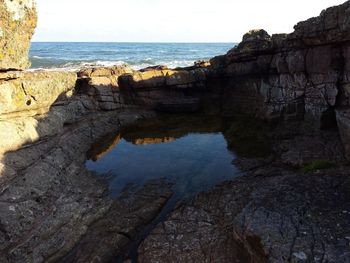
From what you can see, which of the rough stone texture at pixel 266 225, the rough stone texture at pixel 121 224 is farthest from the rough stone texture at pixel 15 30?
the rough stone texture at pixel 266 225

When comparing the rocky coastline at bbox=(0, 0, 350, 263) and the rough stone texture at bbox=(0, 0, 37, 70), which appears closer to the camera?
the rocky coastline at bbox=(0, 0, 350, 263)

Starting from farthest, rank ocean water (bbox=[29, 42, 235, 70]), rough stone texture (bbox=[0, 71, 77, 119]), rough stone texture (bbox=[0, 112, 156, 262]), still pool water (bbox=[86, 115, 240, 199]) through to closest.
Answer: ocean water (bbox=[29, 42, 235, 70]) → still pool water (bbox=[86, 115, 240, 199]) → rough stone texture (bbox=[0, 71, 77, 119]) → rough stone texture (bbox=[0, 112, 156, 262])

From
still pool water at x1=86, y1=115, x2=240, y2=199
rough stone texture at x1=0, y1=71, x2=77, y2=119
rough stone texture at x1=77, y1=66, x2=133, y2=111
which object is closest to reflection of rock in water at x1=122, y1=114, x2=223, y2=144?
still pool water at x1=86, y1=115, x2=240, y2=199

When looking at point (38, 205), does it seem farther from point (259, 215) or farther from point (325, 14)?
point (325, 14)

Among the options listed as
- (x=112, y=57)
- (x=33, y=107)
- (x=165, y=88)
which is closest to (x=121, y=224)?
(x=33, y=107)

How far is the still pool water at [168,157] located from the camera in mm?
17203

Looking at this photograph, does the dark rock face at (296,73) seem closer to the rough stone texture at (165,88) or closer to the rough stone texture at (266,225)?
the rough stone texture at (165,88)

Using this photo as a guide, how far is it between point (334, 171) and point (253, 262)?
6.25m

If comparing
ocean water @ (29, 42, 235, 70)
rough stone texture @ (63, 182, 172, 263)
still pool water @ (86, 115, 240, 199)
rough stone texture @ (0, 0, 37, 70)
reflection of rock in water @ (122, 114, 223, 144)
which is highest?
rough stone texture @ (0, 0, 37, 70)

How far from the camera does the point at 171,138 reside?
23.9 meters

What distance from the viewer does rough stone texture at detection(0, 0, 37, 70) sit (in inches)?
572

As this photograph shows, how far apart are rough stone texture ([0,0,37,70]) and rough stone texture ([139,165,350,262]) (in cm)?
936

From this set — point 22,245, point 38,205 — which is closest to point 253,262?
point 22,245

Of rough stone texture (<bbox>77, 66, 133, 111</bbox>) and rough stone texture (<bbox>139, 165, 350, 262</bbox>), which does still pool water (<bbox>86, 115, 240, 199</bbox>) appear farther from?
rough stone texture (<bbox>77, 66, 133, 111</bbox>)
